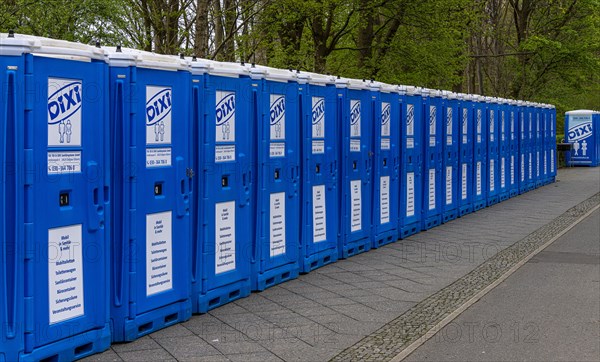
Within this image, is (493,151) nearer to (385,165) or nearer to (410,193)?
(410,193)

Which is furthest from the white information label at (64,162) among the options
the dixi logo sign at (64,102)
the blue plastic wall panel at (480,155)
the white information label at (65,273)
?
the blue plastic wall panel at (480,155)

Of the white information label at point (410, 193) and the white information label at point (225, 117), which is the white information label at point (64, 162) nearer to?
the white information label at point (225, 117)

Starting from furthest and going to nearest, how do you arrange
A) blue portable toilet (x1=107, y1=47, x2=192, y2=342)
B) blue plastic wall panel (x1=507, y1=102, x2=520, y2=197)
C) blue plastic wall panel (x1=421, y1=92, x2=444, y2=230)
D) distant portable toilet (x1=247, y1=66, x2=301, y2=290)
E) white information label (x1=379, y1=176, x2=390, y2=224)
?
1. blue plastic wall panel (x1=507, y1=102, x2=520, y2=197)
2. blue plastic wall panel (x1=421, y1=92, x2=444, y2=230)
3. white information label (x1=379, y1=176, x2=390, y2=224)
4. distant portable toilet (x1=247, y1=66, x2=301, y2=290)
5. blue portable toilet (x1=107, y1=47, x2=192, y2=342)

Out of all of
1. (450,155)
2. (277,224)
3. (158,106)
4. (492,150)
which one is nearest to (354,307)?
(277,224)

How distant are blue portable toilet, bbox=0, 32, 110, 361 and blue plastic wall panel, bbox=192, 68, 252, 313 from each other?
61.3 inches

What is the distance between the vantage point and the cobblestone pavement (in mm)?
7128

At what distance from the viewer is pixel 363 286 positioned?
10.2 m

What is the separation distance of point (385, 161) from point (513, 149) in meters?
10.5

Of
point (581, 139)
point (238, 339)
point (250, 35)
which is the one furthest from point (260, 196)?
point (581, 139)

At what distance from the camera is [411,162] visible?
14.9m

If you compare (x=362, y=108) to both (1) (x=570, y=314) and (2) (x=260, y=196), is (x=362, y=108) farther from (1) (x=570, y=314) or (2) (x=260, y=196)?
(1) (x=570, y=314)

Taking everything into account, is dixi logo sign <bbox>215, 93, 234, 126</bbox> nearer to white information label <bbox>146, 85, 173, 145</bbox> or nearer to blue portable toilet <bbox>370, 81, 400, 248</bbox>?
white information label <bbox>146, 85, 173, 145</bbox>

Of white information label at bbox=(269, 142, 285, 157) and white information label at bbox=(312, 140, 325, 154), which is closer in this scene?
white information label at bbox=(269, 142, 285, 157)

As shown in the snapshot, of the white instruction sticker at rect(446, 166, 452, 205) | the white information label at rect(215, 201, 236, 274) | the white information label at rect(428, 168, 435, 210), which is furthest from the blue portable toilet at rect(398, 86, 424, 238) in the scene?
the white information label at rect(215, 201, 236, 274)
